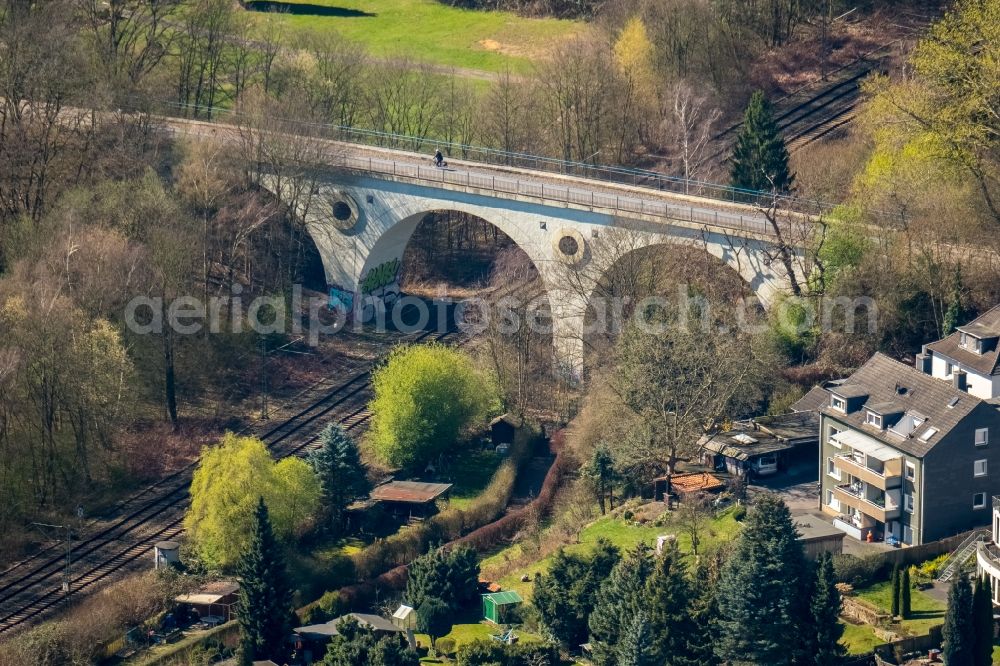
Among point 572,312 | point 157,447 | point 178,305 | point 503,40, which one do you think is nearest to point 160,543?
point 157,447

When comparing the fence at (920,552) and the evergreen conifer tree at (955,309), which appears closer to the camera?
the fence at (920,552)

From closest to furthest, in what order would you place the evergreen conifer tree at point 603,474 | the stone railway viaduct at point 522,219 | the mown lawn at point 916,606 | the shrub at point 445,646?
the mown lawn at point 916,606 → the shrub at point 445,646 → the evergreen conifer tree at point 603,474 → the stone railway viaduct at point 522,219

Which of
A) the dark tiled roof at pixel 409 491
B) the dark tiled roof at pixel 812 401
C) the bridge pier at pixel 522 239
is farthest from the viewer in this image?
the bridge pier at pixel 522 239

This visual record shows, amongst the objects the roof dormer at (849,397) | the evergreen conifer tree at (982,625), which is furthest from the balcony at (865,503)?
the evergreen conifer tree at (982,625)

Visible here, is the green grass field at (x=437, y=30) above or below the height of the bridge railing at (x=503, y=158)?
above

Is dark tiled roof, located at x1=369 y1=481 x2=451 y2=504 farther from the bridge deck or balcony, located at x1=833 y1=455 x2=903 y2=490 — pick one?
balcony, located at x1=833 y1=455 x2=903 y2=490

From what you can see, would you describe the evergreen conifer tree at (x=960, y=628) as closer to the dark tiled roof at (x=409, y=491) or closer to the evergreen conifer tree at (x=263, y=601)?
the evergreen conifer tree at (x=263, y=601)
